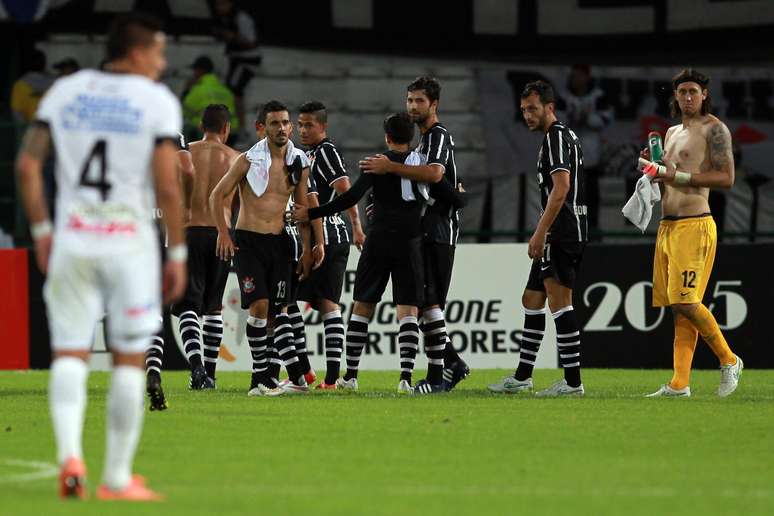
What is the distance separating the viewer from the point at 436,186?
12.0 metres

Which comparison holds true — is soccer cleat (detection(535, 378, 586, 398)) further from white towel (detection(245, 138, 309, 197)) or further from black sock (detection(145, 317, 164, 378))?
black sock (detection(145, 317, 164, 378))

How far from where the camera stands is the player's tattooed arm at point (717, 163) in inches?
461

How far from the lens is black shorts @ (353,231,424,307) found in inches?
472

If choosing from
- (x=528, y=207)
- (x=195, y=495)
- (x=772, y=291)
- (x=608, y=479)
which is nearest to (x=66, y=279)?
(x=195, y=495)

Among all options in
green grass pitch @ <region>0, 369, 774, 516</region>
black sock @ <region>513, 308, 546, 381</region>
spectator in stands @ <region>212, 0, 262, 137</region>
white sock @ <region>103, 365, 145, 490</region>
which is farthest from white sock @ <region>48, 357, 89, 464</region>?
spectator in stands @ <region>212, 0, 262, 137</region>

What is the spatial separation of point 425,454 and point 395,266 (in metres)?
4.05

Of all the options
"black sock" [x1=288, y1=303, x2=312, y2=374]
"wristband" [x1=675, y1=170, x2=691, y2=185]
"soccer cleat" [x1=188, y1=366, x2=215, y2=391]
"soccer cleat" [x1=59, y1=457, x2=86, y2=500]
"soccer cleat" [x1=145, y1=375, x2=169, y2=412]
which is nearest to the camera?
"soccer cleat" [x1=59, y1=457, x2=86, y2=500]

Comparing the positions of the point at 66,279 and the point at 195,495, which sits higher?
the point at 66,279

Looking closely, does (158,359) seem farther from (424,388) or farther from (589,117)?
(589,117)

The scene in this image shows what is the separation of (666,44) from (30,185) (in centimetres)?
1614

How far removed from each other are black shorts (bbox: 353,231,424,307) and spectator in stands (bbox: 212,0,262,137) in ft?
30.6

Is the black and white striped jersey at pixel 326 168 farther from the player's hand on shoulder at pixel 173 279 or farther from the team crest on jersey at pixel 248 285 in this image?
the player's hand on shoulder at pixel 173 279

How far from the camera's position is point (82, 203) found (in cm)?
640

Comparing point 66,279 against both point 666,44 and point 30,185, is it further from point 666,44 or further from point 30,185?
point 666,44
